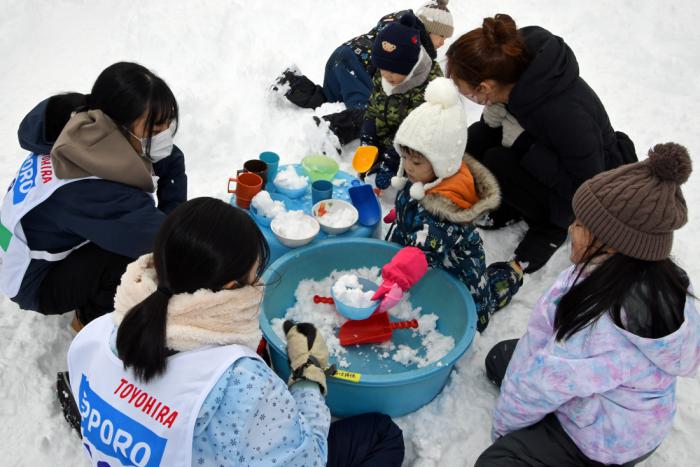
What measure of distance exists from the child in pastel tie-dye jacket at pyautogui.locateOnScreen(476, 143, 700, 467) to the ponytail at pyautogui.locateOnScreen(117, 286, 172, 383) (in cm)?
116

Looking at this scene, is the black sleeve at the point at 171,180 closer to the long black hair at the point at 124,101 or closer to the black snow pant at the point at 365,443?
the long black hair at the point at 124,101

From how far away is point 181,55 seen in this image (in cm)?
435

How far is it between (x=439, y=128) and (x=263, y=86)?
2.37 meters

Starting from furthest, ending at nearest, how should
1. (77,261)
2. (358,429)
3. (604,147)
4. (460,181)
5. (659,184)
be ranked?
(604,147)
(460,181)
(77,261)
(358,429)
(659,184)

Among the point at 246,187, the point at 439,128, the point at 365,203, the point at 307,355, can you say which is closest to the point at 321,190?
the point at 365,203

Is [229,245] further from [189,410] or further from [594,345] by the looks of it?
[594,345]

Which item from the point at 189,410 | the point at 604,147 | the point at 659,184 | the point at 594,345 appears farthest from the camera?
the point at 604,147

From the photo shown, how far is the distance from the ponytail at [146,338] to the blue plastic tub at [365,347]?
0.77m

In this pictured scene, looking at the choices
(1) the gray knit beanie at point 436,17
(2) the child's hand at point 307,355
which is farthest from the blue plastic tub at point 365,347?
(1) the gray knit beanie at point 436,17

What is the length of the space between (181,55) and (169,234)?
12.0 ft

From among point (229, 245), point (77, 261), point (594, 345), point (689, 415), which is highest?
point (229, 245)

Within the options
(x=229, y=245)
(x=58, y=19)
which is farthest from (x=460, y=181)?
(x=58, y=19)

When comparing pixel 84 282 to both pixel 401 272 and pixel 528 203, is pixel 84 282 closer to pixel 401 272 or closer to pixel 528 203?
pixel 401 272

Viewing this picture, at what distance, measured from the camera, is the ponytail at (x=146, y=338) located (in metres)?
1.14
